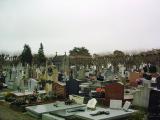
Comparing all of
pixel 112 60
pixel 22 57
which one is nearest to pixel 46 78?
pixel 112 60

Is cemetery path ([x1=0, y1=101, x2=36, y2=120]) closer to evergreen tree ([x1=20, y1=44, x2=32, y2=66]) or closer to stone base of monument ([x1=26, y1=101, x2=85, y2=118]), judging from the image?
stone base of monument ([x1=26, y1=101, x2=85, y2=118])

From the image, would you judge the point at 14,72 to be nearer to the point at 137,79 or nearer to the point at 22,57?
the point at 137,79

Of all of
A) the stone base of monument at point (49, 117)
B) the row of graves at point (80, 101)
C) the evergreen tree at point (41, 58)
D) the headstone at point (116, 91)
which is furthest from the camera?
the evergreen tree at point (41, 58)

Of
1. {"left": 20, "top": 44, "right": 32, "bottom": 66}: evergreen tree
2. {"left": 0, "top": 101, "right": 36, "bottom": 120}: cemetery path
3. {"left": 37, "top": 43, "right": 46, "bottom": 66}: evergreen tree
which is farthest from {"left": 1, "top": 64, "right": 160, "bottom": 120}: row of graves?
{"left": 20, "top": 44, "right": 32, "bottom": 66}: evergreen tree

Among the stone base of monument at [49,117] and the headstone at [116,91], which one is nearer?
the stone base of monument at [49,117]

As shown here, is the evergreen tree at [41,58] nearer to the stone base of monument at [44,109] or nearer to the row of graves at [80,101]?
the row of graves at [80,101]

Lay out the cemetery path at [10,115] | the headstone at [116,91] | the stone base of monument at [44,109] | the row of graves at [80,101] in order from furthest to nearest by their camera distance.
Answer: the headstone at [116,91], the cemetery path at [10,115], the stone base of monument at [44,109], the row of graves at [80,101]

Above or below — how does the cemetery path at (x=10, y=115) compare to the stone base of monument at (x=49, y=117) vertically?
below

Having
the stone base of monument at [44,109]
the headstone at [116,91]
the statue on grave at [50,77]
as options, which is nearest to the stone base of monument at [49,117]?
the stone base of monument at [44,109]

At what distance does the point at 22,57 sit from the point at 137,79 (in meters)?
28.6

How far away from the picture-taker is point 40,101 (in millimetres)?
14102

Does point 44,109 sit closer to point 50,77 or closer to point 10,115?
point 10,115

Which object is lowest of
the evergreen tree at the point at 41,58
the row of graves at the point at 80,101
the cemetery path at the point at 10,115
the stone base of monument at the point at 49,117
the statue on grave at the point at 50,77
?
the cemetery path at the point at 10,115

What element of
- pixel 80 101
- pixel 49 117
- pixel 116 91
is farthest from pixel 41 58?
pixel 49 117
